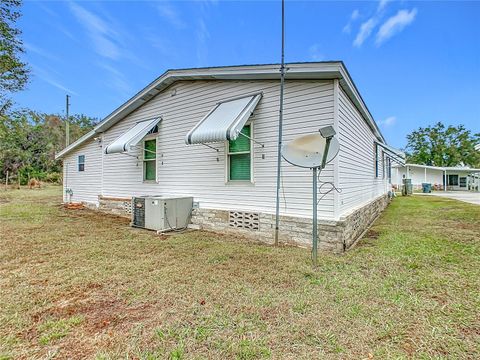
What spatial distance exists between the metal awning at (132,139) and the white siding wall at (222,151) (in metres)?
0.40

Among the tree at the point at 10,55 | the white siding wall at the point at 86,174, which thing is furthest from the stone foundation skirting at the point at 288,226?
the tree at the point at 10,55

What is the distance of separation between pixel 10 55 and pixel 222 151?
13.4m

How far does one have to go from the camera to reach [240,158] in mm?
6824

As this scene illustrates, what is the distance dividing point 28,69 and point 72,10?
5.09 meters

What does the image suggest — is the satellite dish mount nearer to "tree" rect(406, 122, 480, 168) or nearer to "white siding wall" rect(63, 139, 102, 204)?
"white siding wall" rect(63, 139, 102, 204)

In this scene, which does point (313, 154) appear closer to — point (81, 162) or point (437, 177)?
point (81, 162)

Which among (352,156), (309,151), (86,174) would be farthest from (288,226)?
(86,174)

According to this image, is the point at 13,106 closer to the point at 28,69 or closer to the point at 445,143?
the point at 28,69

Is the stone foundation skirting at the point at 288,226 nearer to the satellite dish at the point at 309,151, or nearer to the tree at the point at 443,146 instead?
the satellite dish at the point at 309,151

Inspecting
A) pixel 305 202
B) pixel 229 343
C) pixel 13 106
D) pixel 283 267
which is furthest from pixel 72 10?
pixel 229 343

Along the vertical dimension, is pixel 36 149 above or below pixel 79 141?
above

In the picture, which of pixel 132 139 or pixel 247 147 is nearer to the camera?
pixel 247 147

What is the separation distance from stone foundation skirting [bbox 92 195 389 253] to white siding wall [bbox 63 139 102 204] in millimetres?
6665

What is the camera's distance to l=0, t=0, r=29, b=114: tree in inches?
474
